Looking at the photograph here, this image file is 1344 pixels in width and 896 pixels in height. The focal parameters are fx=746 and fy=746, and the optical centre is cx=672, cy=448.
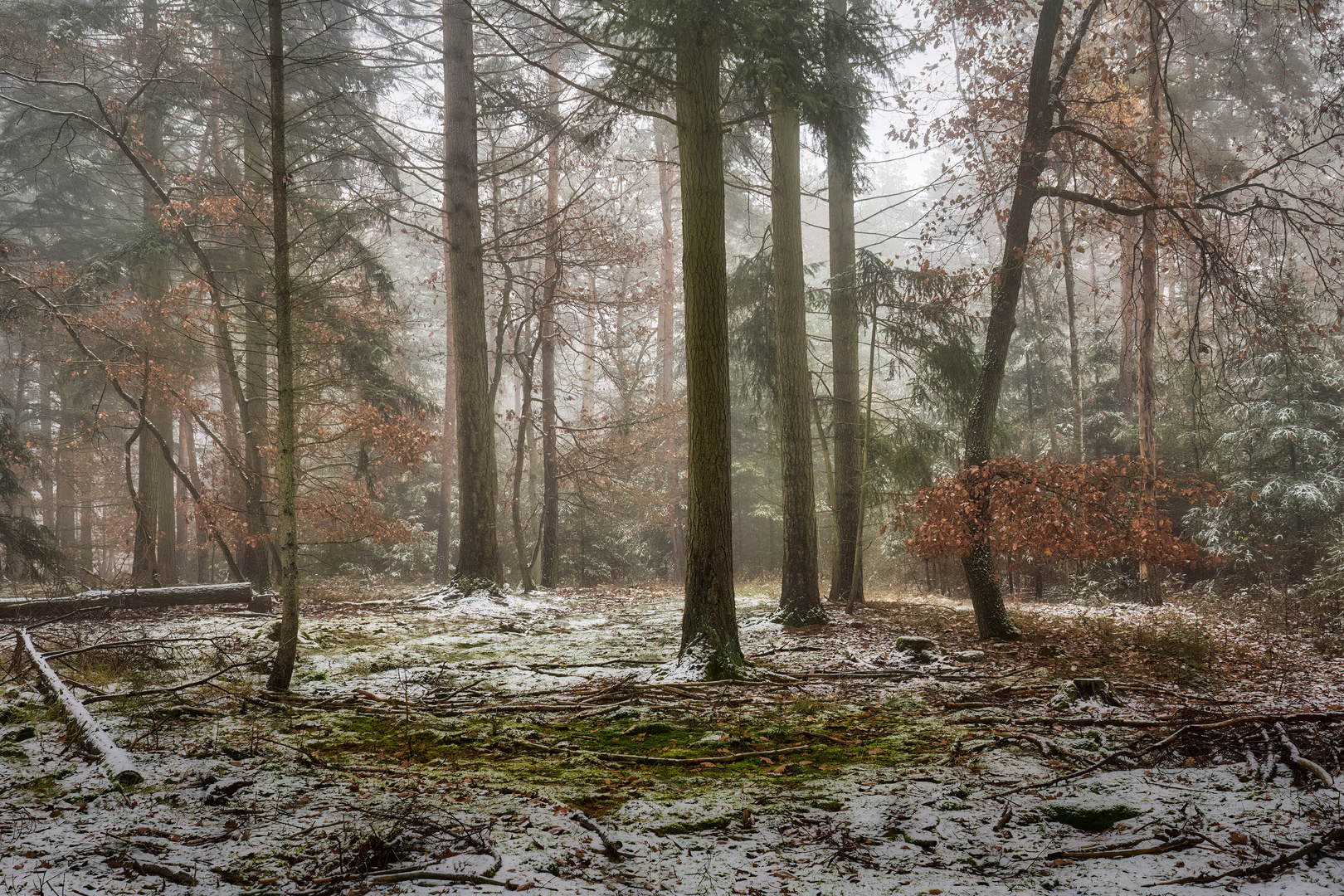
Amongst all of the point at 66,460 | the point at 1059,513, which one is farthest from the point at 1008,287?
the point at 66,460

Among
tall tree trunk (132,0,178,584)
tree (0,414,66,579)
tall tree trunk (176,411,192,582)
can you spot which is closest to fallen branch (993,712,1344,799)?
tree (0,414,66,579)

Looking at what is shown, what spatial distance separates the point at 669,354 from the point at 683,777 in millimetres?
18952

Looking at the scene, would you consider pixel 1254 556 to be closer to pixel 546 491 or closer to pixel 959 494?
pixel 959 494

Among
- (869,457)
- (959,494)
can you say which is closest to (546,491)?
(869,457)

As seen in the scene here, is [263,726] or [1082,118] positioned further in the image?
[1082,118]

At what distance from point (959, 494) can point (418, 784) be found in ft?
20.6

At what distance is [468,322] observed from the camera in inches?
493

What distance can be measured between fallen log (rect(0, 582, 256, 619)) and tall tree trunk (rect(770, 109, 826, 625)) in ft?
25.4

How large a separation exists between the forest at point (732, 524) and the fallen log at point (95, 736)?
4 cm

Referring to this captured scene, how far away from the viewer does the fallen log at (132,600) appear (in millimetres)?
8570

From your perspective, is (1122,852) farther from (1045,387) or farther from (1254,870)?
(1045,387)

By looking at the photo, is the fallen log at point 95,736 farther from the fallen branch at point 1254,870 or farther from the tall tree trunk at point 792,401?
the tall tree trunk at point 792,401

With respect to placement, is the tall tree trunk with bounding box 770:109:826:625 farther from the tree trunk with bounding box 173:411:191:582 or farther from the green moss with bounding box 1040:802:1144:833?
the tree trunk with bounding box 173:411:191:582

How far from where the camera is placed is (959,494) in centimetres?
805
